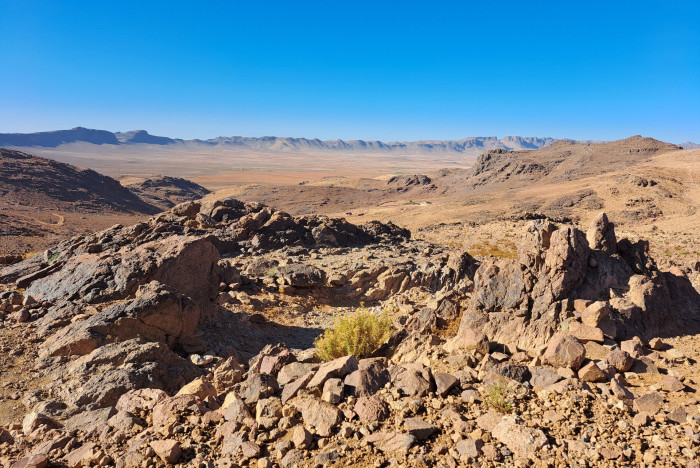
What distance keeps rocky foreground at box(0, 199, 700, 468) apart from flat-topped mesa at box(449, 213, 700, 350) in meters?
0.04

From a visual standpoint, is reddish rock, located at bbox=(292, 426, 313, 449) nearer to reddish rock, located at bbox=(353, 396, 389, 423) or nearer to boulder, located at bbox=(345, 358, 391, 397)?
reddish rock, located at bbox=(353, 396, 389, 423)

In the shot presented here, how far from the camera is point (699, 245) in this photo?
25703 mm

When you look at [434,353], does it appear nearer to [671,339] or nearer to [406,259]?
[671,339]

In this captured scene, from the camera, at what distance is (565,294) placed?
7.88 metres

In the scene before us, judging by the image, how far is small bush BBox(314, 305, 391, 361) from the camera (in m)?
7.12

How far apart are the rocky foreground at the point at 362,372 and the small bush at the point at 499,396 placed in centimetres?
3

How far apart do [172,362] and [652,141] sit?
91778 mm

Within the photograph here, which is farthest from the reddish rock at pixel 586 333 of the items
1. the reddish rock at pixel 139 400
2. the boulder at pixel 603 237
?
the reddish rock at pixel 139 400

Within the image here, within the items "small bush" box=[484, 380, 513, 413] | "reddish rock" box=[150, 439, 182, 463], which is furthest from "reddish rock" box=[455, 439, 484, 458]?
"reddish rock" box=[150, 439, 182, 463]

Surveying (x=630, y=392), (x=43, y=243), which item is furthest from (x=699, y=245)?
(x=43, y=243)

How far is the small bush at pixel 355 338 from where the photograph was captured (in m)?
7.12

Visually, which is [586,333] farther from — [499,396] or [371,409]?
[371,409]

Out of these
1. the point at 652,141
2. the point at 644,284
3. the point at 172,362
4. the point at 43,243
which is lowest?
the point at 43,243

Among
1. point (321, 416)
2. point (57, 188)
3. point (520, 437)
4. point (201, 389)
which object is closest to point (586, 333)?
point (520, 437)
